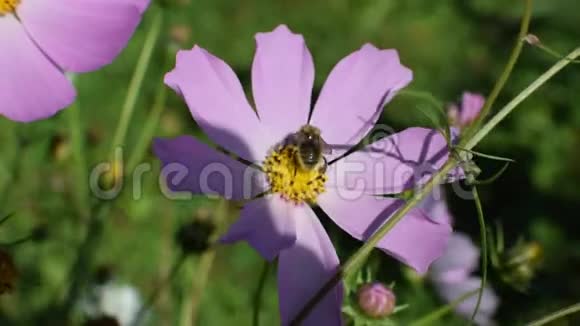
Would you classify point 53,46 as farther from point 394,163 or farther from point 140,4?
point 394,163

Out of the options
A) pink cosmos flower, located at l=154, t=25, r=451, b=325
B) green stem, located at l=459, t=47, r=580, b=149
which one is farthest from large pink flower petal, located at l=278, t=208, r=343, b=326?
green stem, located at l=459, t=47, r=580, b=149

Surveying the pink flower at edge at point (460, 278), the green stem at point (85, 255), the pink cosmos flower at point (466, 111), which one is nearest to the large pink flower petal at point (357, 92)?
the pink cosmos flower at point (466, 111)

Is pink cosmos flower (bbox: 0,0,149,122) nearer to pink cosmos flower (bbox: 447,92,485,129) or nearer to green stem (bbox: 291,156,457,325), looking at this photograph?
green stem (bbox: 291,156,457,325)

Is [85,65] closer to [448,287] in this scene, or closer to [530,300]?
→ [448,287]

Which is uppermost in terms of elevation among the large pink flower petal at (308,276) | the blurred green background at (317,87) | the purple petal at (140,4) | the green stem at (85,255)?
the purple petal at (140,4)

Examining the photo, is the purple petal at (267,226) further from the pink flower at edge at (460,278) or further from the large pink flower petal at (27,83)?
the pink flower at edge at (460,278)

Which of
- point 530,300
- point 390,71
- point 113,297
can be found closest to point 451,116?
point 390,71
